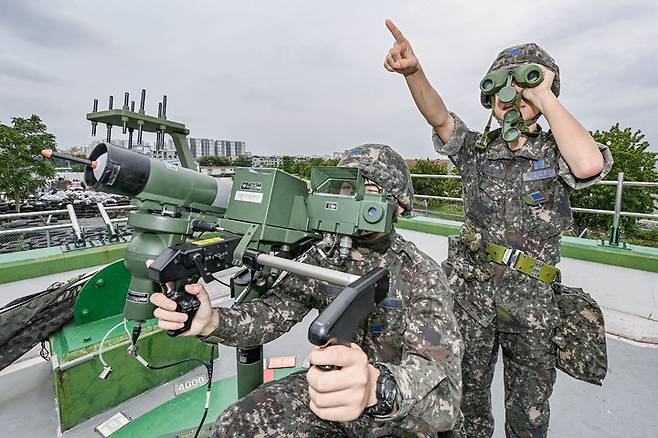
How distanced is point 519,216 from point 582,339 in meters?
0.54

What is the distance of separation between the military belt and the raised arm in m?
0.53

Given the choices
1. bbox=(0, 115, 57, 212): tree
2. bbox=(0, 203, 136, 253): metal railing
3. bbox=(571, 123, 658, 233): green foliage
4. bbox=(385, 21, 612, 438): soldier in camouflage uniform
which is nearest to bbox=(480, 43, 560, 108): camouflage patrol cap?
bbox=(385, 21, 612, 438): soldier in camouflage uniform

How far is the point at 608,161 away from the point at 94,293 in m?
2.62

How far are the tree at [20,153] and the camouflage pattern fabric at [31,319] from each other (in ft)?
59.1

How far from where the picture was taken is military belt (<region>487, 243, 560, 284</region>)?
133cm

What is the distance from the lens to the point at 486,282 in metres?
1.42

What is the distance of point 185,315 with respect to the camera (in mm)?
948

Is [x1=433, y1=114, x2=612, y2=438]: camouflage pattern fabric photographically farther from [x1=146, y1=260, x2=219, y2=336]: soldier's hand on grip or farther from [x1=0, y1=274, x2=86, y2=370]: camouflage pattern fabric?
[x1=0, y1=274, x2=86, y2=370]: camouflage pattern fabric

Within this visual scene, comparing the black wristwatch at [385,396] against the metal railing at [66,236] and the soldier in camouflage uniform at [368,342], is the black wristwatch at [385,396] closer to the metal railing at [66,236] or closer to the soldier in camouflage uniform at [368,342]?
the soldier in camouflage uniform at [368,342]

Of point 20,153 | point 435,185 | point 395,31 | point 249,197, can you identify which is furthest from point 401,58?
point 20,153

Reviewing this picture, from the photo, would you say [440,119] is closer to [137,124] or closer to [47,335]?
[137,124]

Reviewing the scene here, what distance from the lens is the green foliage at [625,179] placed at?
15375 millimetres

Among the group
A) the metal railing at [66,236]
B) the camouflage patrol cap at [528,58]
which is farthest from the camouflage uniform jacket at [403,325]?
the metal railing at [66,236]

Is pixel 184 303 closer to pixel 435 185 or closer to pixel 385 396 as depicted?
pixel 385 396
